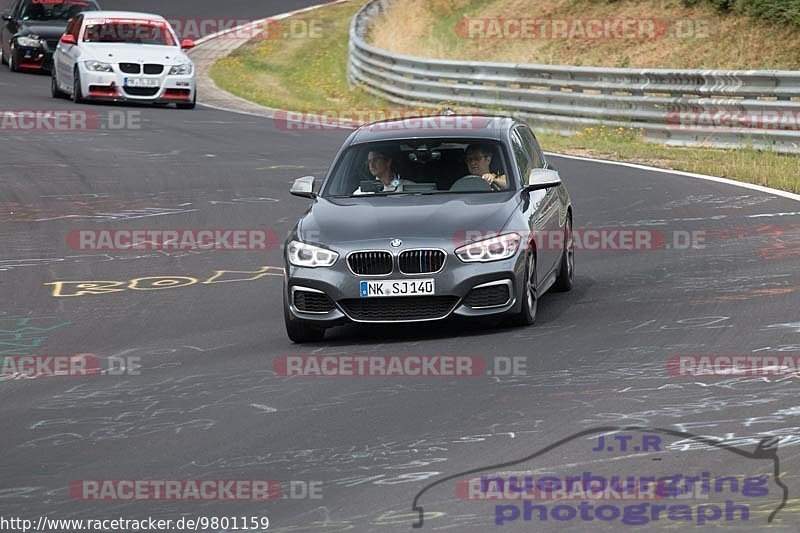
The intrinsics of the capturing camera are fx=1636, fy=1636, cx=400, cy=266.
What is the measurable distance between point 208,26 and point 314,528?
133ft

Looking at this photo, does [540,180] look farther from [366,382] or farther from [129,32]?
[129,32]

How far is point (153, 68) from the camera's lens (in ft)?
93.8

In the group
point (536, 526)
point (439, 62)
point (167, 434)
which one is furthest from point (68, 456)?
point (439, 62)

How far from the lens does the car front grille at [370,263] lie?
10.6 m

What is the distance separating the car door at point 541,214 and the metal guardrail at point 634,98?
9.56m

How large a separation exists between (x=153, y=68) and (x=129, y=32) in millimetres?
1600

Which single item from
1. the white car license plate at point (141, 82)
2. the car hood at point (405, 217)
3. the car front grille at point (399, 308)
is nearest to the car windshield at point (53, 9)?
the white car license plate at point (141, 82)

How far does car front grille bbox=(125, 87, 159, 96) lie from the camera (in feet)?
94.4

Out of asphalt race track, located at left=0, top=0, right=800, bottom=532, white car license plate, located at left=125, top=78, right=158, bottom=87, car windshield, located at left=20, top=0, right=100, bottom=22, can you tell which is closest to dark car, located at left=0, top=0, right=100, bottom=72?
car windshield, located at left=20, top=0, right=100, bottom=22

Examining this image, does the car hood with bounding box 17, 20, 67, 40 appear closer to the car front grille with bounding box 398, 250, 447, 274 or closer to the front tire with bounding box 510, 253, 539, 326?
the front tire with bounding box 510, 253, 539, 326

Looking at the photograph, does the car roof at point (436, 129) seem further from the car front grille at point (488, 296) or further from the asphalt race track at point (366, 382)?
the car front grille at point (488, 296)

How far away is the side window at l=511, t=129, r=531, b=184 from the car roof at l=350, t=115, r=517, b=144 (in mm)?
96

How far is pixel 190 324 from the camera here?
11719 millimetres

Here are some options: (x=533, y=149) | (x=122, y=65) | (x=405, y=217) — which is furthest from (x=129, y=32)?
(x=405, y=217)
